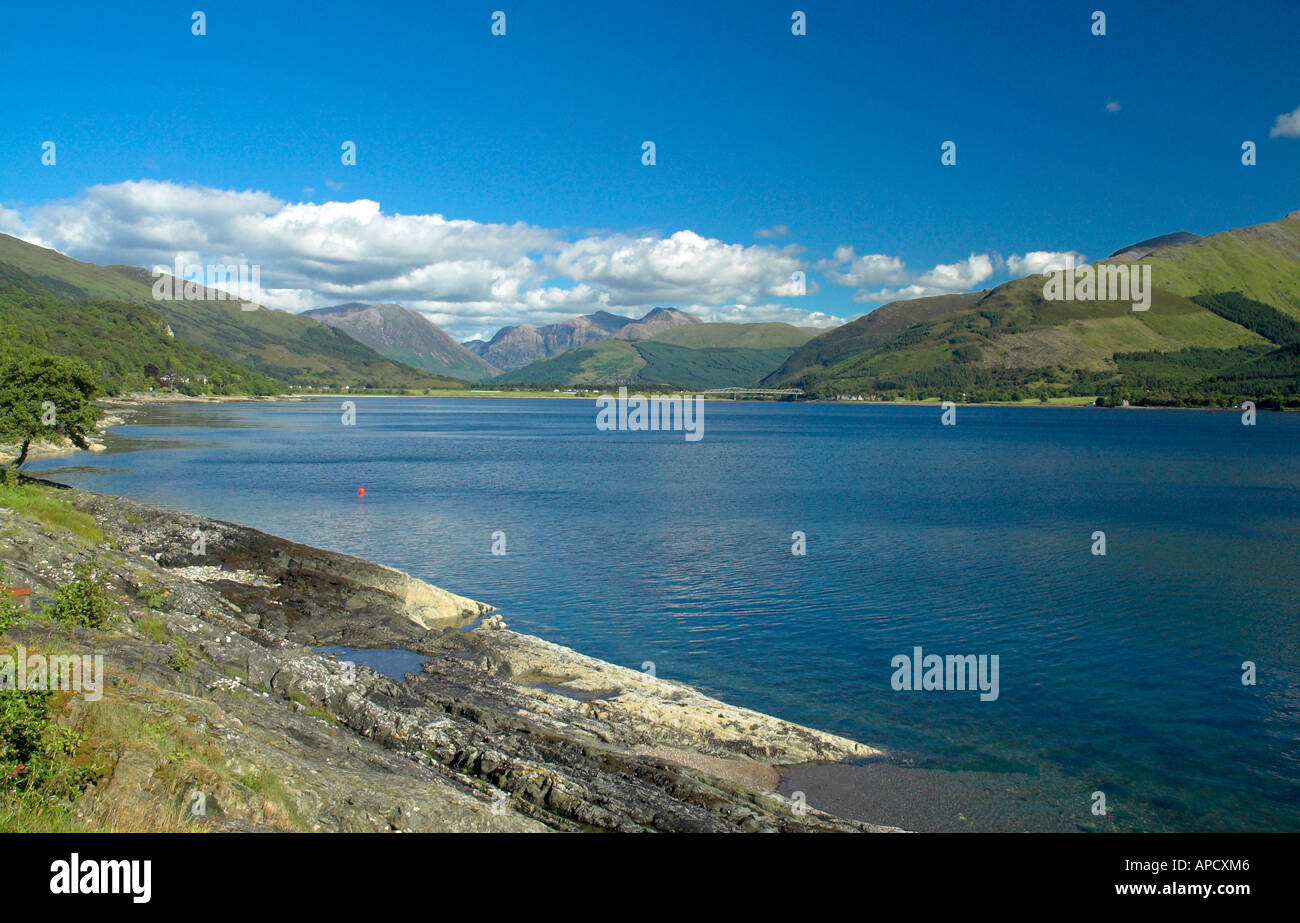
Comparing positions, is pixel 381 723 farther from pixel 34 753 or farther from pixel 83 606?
pixel 34 753

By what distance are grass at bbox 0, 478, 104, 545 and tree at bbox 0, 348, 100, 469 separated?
9846 millimetres

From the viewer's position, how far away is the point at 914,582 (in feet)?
166

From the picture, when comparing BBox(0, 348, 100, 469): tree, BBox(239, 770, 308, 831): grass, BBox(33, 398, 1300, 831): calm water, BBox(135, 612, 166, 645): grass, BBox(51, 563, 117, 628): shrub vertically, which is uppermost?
BBox(0, 348, 100, 469): tree

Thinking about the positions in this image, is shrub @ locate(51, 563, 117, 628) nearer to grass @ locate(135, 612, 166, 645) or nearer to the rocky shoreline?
the rocky shoreline

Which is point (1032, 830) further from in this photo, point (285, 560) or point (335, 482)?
point (335, 482)

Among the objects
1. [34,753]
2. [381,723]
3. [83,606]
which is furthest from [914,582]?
[34,753]

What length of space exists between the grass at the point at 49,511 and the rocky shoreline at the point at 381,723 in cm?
162

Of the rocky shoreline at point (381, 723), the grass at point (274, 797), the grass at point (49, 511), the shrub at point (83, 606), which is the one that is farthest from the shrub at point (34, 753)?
the grass at point (49, 511)

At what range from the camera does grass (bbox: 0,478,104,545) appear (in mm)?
40303

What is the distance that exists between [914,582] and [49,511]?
47665mm

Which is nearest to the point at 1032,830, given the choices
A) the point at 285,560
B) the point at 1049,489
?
the point at 285,560

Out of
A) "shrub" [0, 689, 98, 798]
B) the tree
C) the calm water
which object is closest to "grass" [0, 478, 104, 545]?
the tree
